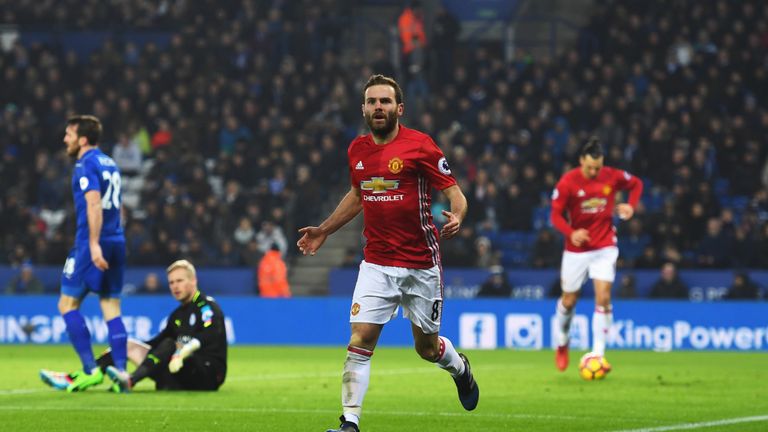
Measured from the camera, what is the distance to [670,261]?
23.6 metres

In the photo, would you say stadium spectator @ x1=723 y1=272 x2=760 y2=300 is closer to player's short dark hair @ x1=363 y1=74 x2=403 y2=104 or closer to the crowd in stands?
the crowd in stands

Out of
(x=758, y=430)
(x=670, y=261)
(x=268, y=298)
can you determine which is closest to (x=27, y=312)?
(x=268, y=298)

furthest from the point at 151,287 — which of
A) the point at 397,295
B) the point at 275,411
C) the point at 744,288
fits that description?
the point at 397,295

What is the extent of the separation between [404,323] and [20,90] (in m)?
12.0

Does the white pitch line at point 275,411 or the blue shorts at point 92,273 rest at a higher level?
the blue shorts at point 92,273

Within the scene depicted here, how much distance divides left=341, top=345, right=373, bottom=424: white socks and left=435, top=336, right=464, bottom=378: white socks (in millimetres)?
872

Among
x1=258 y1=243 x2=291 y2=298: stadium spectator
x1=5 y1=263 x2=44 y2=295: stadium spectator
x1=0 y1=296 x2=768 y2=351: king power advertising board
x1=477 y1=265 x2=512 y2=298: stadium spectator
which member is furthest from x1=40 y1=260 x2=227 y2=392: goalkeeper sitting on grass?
x1=5 y1=263 x2=44 y2=295: stadium spectator

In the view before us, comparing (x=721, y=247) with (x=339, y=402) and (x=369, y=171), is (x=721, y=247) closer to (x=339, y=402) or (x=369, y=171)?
(x=339, y=402)

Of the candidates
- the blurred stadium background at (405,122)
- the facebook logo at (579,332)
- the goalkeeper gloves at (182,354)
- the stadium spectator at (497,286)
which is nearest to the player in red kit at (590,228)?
the goalkeeper gloves at (182,354)

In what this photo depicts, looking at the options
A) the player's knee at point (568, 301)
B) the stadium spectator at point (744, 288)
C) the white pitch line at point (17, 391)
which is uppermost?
the player's knee at point (568, 301)

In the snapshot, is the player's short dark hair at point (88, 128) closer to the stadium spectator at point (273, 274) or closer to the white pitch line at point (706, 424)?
the white pitch line at point (706, 424)

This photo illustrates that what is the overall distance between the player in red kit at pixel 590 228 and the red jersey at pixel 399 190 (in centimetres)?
622

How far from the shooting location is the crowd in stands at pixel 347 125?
25344 mm

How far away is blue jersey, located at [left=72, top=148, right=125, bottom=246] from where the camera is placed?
1218cm
